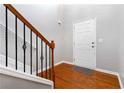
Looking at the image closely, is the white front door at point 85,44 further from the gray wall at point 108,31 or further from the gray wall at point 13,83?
the gray wall at point 13,83

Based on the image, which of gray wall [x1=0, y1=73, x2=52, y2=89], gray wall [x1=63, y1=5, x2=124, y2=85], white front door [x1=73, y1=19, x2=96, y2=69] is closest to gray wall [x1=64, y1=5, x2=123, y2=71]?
gray wall [x1=63, y1=5, x2=124, y2=85]

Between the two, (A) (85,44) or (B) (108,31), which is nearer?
(B) (108,31)

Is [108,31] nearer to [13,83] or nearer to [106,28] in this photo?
[106,28]

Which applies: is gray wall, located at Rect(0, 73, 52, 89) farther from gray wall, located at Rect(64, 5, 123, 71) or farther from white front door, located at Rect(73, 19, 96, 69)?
white front door, located at Rect(73, 19, 96, 69)

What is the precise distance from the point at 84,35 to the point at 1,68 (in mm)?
3590

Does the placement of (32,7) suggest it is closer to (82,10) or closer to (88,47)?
(82,10)

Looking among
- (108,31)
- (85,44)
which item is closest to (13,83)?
(108,31)

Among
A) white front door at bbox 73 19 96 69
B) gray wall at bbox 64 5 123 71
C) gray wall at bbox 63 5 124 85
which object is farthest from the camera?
white front door at bbox 73 19 96 69

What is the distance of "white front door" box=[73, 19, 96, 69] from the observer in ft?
13.5

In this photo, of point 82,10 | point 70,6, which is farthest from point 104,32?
point 70,6

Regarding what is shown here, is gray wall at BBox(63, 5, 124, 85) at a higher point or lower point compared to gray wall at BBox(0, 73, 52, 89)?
higher

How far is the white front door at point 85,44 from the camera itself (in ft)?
13.5

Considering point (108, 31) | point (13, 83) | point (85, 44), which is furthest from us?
point (85, 44)

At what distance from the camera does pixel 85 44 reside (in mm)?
4398
